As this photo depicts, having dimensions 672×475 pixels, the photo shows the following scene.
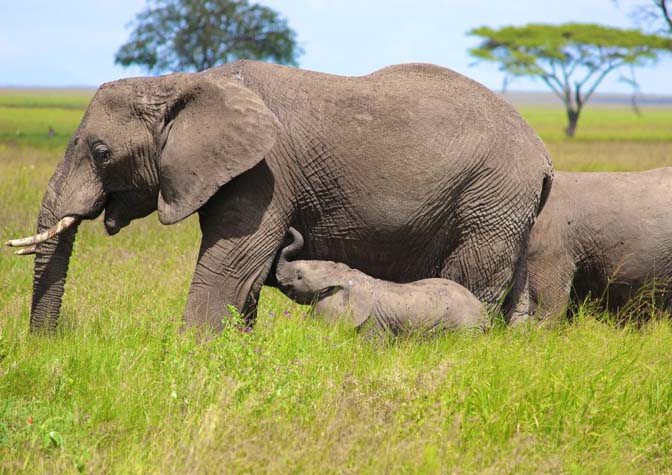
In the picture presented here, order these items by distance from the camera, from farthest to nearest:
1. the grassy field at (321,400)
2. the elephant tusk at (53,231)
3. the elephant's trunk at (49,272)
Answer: the elephant's trunk at (49,272)
the elephant tusk at (53,231)
the grassy field at (321,400)

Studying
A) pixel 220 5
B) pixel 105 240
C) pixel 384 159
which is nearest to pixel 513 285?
pixel 384 159

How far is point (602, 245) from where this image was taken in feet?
23.2

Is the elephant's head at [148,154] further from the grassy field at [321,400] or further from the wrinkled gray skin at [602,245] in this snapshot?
the wrinkled gray skin at [602,245]

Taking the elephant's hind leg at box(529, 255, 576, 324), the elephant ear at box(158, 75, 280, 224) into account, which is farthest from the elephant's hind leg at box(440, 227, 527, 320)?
the elephant ear at box(158, 75, 280, 224)

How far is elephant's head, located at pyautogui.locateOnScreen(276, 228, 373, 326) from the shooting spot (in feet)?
19.1

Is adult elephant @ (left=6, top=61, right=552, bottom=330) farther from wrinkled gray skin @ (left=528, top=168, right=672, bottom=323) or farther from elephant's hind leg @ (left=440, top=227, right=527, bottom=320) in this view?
wrinkled gray skin @ (left=528, top=168, right=672, bottom=323)

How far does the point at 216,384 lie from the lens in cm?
480

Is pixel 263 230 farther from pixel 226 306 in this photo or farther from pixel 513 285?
pixel 513 285

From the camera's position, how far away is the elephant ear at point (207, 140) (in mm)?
5430

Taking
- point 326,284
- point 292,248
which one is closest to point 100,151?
point 292,248

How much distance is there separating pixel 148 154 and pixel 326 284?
127 centimetres

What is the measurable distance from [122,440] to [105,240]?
18.7 feet

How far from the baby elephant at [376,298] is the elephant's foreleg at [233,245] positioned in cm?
28

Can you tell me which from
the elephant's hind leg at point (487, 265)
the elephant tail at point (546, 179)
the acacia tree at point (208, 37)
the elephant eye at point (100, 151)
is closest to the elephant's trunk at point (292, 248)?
the elephant's hind leg at point (487, 265)
